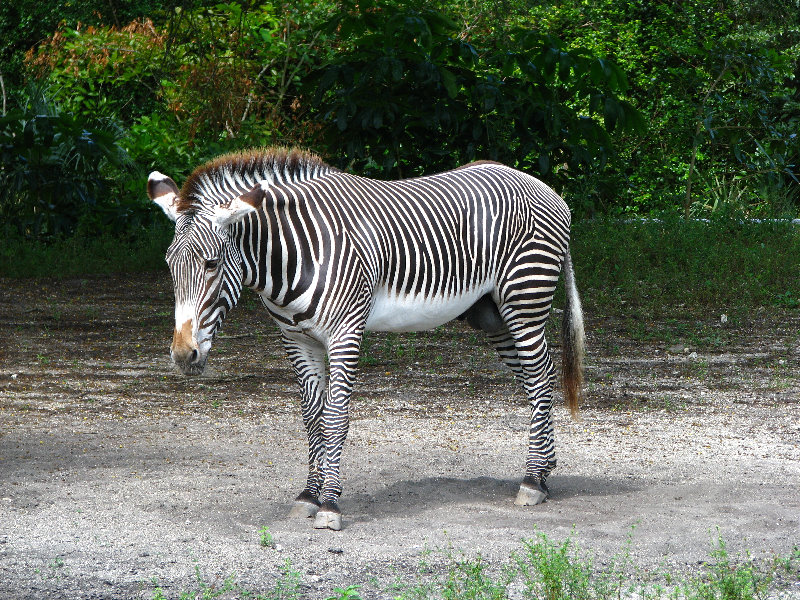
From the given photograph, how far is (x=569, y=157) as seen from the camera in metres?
14.3

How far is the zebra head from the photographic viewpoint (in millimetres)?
4605

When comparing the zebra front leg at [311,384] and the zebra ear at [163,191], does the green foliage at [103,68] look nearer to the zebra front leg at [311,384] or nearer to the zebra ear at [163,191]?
the zebra ear at [163,191]

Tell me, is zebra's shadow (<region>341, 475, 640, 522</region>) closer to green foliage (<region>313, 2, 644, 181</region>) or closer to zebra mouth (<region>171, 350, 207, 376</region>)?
zebra mouth (<region>171, 350, 207, 376</region>)

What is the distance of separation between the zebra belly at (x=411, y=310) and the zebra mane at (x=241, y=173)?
2.50 ft

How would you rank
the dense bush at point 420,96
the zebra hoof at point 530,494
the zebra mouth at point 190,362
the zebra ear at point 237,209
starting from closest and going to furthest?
the zebra mouth at point 190,362 → the zebra ear at point 237,209 → the zebra hoof at point 530,494 → the dense bush at point 420,96

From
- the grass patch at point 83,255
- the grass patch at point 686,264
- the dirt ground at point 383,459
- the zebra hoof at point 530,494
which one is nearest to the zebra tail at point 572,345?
the dirt ground at point 383,459

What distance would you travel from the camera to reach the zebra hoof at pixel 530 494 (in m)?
5.52

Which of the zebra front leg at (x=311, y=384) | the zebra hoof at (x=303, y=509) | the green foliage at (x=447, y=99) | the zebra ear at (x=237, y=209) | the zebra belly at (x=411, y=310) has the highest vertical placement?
the green foliage at (x=447, y=99)

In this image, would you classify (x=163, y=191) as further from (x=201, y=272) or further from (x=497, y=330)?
(x=497, y=330)

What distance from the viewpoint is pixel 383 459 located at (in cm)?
649

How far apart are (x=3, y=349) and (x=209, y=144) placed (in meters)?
6.09

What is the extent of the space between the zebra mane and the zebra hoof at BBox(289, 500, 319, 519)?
155cm

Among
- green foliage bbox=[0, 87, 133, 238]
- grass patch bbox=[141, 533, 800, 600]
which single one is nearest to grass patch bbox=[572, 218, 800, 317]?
green foliage bbox=[0, 87, 133, 238]

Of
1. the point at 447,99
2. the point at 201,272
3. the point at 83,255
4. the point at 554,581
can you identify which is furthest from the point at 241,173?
the point at 83,255
